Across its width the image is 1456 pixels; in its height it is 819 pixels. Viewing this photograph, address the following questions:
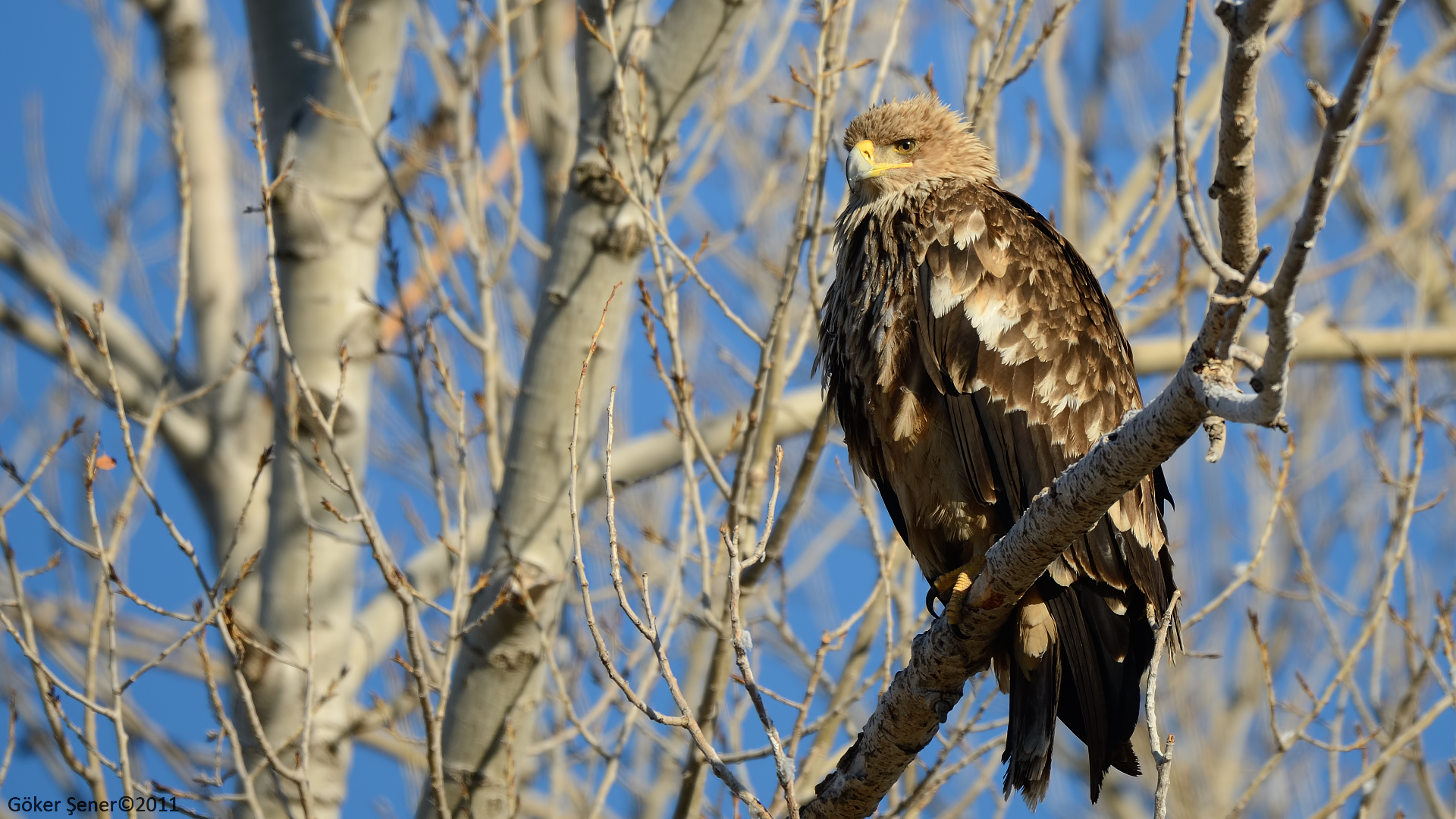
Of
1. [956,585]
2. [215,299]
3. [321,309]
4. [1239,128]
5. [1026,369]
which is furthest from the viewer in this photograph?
[215,299]

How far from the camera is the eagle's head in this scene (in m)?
4.01

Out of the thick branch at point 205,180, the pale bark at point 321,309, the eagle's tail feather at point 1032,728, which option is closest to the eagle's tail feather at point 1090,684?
the eagle's tail feather at point 1032,728

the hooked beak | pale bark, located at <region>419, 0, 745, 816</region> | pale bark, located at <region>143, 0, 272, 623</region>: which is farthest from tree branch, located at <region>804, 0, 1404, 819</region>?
pale bark, located at <region>143, 0, 272, 623</region>

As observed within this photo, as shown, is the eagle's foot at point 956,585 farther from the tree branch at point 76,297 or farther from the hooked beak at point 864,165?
the tree branch at point 76,297

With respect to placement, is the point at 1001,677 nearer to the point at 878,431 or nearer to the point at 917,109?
the point at 878,431

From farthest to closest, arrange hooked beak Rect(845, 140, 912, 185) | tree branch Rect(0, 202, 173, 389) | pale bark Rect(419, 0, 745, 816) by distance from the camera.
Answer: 1. tree branch Rect(0, 202, 173, 389)
2. hooked beak Rect(845, 140, 912, 185)
3. pale bark Rect(419, 0, 745, 816)

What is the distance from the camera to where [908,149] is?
4129 millimetres

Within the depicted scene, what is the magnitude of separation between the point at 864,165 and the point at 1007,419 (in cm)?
112

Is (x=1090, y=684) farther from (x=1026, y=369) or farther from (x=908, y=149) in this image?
(x=908, y=149)

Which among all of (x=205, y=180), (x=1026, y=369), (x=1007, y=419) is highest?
(x=205, y=180)

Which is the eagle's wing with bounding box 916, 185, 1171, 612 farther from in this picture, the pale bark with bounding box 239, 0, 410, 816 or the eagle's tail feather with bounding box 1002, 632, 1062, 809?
the pale bark with bounding box 239, 0, 410, 816

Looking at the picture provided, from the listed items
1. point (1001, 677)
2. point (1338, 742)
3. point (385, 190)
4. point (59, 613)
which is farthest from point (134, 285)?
point (1338, 742)

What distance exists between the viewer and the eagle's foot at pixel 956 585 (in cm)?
306

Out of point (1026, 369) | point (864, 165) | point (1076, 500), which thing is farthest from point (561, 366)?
point (1076, 500)
